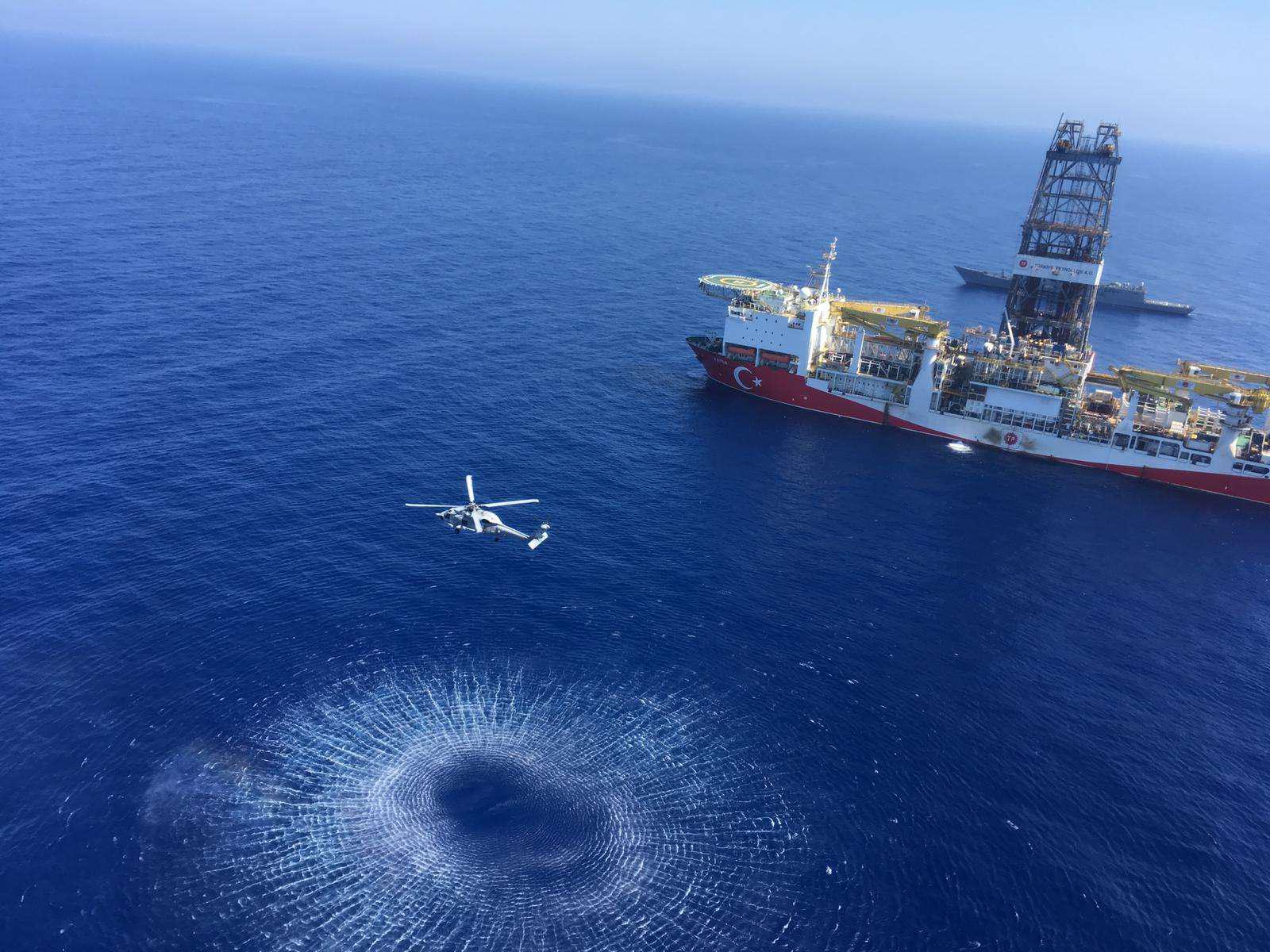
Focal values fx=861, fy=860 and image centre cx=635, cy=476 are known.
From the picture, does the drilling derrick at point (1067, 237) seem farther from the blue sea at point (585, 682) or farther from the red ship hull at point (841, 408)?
the blue sea at point (585, 682)

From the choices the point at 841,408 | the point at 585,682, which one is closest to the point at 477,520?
the point at 585,682

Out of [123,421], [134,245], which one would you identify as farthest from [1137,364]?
[134,245]

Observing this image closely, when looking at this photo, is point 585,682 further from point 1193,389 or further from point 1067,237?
point 1067,237

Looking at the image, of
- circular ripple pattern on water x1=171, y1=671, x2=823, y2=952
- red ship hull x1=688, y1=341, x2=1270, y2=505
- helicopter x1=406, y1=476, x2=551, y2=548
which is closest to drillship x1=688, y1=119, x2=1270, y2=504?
red ship hull x1=688, y1=341, x2=1270, y2=505

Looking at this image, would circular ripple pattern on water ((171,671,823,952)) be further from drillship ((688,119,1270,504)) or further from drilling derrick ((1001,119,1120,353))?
drilling derrick ((1001,119,1120,353))

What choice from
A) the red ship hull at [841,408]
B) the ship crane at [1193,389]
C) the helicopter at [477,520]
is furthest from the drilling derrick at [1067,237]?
the helicopter at [477,520]
